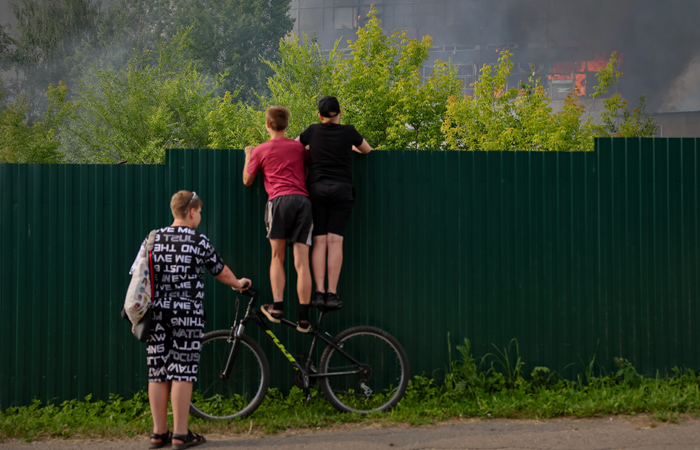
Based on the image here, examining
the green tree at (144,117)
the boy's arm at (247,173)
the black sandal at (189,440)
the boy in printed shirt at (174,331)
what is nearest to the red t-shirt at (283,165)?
the boy's arm at (247,173)

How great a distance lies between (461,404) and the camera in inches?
240

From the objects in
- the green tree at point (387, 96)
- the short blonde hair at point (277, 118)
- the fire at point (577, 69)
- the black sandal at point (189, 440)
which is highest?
the fire at point (577, 69)

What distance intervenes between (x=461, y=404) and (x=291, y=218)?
2.31 meters

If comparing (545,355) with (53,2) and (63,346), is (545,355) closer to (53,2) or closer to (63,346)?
(63,346)

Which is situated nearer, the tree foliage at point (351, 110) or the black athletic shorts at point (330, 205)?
the black athletic shorts at point (330, 205)

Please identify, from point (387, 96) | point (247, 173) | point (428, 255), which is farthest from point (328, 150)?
point (387, 96)

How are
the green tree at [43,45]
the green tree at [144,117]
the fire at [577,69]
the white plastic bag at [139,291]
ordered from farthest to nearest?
the fire at [577,69], the green tree at [43,45], the green tree at [144,117], the white plastic bag at [139,291]

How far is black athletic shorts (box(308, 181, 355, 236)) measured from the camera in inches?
234

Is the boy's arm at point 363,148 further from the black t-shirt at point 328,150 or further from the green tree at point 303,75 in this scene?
the green tree at point 303,75

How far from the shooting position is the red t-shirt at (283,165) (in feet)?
19.4

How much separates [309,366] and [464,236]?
6.45ft

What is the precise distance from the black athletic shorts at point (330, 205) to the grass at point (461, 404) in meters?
1.55


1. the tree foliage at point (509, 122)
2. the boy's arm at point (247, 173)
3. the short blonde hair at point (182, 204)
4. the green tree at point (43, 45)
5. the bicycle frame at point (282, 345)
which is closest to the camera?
the short blonde hair at point (182, 204)

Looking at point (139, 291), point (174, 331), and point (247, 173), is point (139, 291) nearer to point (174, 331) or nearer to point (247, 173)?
point (174, 331)
